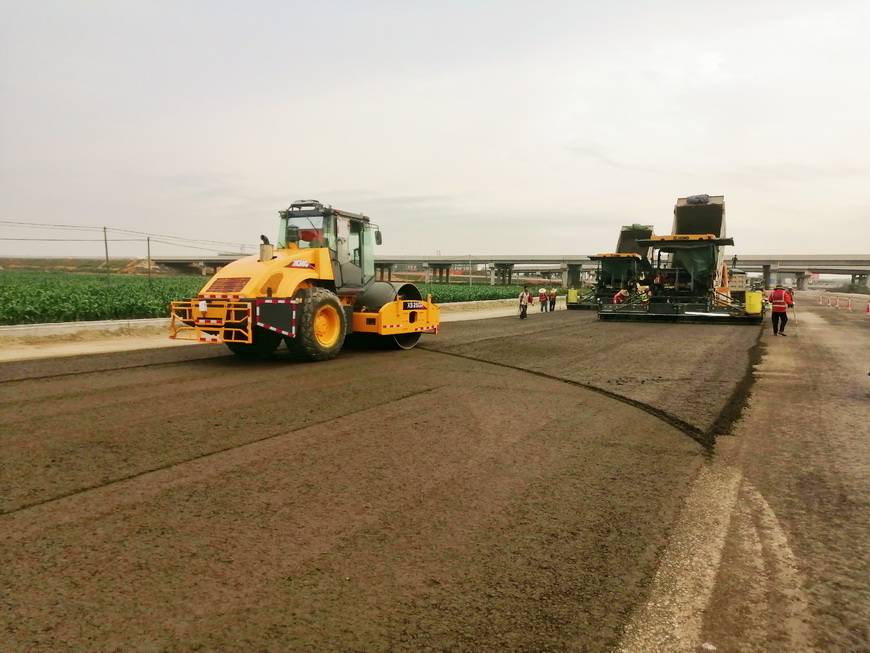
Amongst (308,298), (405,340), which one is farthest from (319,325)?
(405,340)

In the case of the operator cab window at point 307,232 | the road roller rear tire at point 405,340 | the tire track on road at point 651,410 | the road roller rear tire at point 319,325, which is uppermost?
the operator cab window at point 307,232

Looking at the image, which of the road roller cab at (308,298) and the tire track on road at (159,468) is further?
the road roller cab at (308,298)

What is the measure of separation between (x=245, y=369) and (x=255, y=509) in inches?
236

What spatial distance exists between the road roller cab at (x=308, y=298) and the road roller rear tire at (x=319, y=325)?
0.02 metres

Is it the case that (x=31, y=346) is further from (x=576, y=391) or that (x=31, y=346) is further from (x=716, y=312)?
(x=716, y=312)

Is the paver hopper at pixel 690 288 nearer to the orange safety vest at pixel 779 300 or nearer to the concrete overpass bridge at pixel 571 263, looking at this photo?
the orange safety vest at pixel 779 300

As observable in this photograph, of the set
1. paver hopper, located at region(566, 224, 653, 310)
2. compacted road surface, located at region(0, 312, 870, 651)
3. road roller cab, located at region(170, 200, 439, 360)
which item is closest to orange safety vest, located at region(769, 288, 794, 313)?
paver hopper, located at region(566, 224, 653, 310)

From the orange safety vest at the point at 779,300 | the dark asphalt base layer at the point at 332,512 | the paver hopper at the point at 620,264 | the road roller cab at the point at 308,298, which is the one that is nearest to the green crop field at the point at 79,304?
the road roller cab at the point at 308,298

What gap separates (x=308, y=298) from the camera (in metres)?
9.91

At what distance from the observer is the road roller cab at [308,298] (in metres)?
9.61

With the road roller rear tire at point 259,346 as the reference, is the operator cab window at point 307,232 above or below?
above

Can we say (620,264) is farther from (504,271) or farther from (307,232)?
(504,271)

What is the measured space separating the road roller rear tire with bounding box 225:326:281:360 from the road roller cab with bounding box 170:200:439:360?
2 cm

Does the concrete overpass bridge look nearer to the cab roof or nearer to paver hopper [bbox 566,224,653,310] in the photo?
paver hopper [bbox 566,224,653,310]
